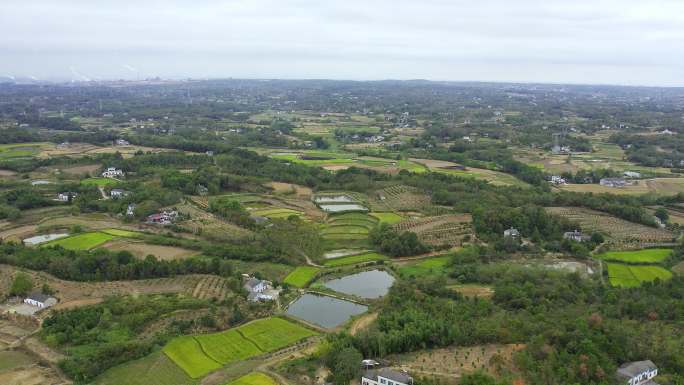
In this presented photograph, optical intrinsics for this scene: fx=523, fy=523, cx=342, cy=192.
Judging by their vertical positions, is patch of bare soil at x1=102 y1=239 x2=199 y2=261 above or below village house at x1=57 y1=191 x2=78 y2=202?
below

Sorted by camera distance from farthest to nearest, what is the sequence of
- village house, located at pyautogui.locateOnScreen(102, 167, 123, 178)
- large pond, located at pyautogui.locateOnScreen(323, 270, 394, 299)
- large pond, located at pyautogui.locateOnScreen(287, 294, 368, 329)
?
1. village house, located at pyautogui.locateOnScreen(102, 167, 123, 178)
2. large pond, located at pyautogui.locateOnScreen(323, 270, 394, 299)
3. large pond, located at pyautogui.locateOnScreen(287, 294, 368, 329)

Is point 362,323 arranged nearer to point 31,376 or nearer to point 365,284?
point 365,284

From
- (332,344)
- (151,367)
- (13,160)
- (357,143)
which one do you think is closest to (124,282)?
(151,367)

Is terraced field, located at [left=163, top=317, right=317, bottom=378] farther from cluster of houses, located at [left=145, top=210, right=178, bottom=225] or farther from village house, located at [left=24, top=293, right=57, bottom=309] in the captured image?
cluster of houses, located at [left=145, top=210, right=178, bottom=225]

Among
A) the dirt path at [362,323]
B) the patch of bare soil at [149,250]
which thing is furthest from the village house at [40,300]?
the dirt path at [362,323]

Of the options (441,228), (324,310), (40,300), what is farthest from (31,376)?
(441,228)

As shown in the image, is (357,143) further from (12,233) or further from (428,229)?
(12,233)

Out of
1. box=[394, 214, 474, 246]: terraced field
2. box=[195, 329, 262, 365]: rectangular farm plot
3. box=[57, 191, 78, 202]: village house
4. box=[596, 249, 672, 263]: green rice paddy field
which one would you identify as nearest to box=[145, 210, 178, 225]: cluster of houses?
box=[57, 191, 78, 202]: village house
